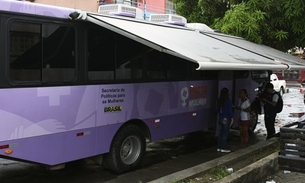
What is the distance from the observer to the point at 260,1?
9.55 metres

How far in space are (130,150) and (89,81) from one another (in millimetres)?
1724

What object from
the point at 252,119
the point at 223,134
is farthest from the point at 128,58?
the point at 252,119

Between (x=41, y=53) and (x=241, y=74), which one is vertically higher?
(x=41, y=53)

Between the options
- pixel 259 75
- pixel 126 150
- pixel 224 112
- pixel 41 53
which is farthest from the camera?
pixel 259 75

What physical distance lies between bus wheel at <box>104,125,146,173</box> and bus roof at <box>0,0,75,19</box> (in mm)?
2236

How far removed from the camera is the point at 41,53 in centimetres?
513

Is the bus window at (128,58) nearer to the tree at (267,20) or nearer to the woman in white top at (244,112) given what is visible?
the woman in white top at (244,112)

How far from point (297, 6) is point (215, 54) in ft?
14.2

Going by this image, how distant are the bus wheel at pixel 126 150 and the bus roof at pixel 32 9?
224 centimetres

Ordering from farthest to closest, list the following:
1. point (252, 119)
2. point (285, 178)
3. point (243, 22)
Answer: point (252, 119) → point (243, 22) → point (285, 178)

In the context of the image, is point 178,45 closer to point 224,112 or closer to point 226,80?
point 224,112

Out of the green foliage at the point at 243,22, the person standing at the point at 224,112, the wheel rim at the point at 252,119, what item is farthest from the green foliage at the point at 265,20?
the person standing at the point at 224,112

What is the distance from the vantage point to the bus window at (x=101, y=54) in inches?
229

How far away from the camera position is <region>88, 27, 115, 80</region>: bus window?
229 inches
